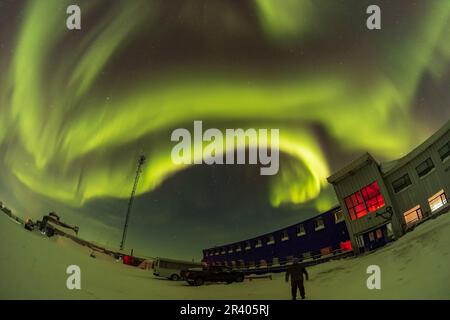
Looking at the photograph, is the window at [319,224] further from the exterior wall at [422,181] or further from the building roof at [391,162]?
the exterior wall at [422,181]

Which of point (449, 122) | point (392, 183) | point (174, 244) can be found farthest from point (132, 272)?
point (449, 122)

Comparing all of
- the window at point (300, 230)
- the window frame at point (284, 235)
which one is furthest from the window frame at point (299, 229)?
the window frame at point (284, 235)

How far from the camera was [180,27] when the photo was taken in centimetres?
598

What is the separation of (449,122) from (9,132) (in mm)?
7133

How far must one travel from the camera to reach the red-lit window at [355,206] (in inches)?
211

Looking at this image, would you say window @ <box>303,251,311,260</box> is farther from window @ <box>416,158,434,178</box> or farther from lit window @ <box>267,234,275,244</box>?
window @ <box>416,158,434,178</box>

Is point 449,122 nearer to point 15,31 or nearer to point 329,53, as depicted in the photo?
point 329,53

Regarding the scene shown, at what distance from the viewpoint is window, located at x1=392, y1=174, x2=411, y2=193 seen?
17.5 ft

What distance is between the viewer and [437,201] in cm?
535

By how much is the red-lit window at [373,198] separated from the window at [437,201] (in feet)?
2.37

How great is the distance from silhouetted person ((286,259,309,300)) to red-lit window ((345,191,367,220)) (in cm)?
110

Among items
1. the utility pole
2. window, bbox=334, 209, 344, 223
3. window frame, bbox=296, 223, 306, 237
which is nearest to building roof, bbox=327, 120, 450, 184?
window, bbox=334, 209, 344, 223

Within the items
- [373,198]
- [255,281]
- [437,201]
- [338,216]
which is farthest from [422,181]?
[255,281]
